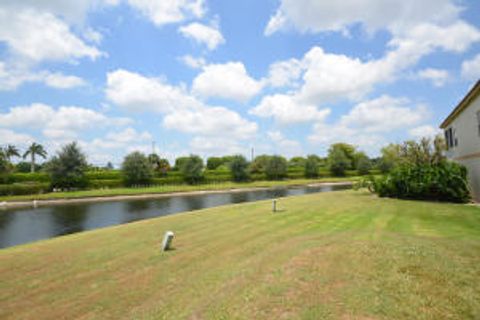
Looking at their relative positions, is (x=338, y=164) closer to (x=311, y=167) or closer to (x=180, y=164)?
(x=311, y=167)

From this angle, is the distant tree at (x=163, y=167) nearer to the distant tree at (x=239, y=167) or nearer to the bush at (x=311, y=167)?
the distant tree at (x=239, y=167)

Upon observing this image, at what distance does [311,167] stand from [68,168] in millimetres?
52726

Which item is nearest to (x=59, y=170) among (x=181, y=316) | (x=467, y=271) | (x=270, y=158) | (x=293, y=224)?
(x=270, y=158)

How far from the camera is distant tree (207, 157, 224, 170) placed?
9266cm

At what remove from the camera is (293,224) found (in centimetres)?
1098

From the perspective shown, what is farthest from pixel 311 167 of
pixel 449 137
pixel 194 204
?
pixel 449 137

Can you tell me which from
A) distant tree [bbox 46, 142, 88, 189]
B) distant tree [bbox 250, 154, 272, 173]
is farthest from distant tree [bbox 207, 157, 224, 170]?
distant tree [bbox 46, 142, 88, 189]

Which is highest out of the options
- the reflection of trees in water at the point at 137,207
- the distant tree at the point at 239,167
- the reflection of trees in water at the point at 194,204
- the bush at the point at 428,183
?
the distant tree at the point at 239,167

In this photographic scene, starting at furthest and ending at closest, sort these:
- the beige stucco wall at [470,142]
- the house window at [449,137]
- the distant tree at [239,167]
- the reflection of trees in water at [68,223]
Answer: the distant tree at [239,167] → the house window at [449,137] → the reflection of trees in water at [68,223] → the beige stucco wall at [470,142]

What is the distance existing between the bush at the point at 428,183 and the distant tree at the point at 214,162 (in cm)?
7583

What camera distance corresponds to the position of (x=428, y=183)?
53.5ft

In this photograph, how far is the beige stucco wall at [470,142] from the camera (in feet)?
50.1

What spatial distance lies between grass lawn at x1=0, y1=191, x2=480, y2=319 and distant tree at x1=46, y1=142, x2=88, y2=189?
40.3 metres

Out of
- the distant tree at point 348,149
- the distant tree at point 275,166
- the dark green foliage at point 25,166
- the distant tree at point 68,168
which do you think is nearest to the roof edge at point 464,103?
the distant tree at point 275,166
